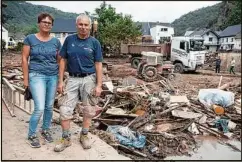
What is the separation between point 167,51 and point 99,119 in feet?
30.2

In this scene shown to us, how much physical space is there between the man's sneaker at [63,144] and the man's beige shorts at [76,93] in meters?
0.26

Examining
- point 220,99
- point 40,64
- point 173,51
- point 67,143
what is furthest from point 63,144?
point 173,51

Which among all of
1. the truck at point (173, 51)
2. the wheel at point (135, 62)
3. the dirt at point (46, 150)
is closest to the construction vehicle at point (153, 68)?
the truck at point (173, 51)

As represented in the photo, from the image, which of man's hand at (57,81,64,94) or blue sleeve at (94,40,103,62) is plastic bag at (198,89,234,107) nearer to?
blue sleeve at (94,40,103,62)

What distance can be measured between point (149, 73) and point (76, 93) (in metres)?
9.87

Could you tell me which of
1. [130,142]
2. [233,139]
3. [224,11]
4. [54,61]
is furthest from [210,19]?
[54,61]

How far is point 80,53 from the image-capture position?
3037mm

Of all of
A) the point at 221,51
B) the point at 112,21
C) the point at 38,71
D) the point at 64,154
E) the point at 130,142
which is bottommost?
the point at 130,142

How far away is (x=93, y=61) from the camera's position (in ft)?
10.4

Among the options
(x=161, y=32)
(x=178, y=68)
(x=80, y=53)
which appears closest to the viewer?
(x=80, y=53)

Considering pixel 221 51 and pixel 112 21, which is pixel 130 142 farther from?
pixel 112 21

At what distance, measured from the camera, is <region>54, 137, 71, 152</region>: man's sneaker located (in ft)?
10.3

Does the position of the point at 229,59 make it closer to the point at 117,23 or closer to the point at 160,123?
the point at 160,123

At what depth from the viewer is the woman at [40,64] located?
124 inches
